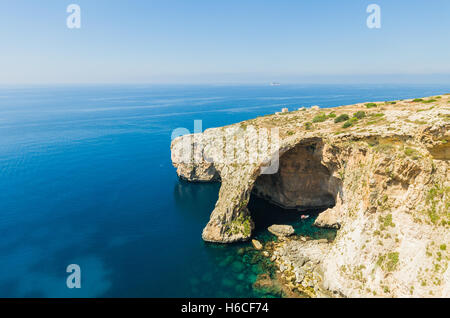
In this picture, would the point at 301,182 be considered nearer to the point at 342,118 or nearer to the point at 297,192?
the point at 297,192

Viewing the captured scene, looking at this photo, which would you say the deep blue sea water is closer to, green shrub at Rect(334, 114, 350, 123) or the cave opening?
the cave opening

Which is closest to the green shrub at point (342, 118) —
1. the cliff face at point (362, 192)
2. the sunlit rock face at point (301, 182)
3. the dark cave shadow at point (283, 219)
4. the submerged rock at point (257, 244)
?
the cliff face at point (362, 192)

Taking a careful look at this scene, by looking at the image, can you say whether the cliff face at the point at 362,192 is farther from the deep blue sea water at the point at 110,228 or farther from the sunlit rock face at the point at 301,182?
the deep blue sea water at the point at 110,228

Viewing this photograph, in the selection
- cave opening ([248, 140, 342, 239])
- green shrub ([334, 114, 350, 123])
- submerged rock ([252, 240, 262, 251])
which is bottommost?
submerged rock ([252, 240, 262, 251])

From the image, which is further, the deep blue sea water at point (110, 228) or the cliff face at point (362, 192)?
the deep blue sea water at point (110, 228)

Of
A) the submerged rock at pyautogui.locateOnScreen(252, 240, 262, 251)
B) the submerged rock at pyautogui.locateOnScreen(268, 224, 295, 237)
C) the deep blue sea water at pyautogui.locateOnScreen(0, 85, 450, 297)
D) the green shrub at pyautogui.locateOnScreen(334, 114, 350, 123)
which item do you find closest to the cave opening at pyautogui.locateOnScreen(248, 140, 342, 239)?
the deep blue sea water at pyautogui.locateOnScreen(0, 85, 450, 297)

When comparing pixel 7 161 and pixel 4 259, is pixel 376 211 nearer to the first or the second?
pixel 4 259

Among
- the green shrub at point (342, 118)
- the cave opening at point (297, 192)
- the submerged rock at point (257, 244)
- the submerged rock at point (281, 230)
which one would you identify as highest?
the green shrub at point (342, 118)
